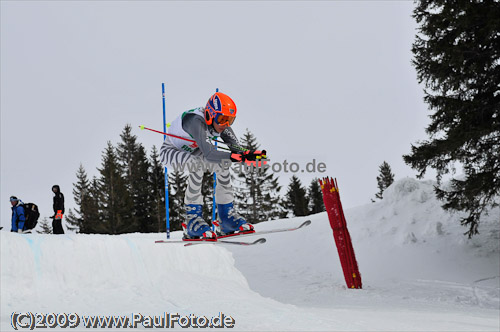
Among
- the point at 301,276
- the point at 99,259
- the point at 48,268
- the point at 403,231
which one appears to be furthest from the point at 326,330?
the point at 403,231

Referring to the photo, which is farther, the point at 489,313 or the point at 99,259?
the point at 489,313

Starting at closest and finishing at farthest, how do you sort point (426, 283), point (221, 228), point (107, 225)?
point (221, 228), point (426, 283), point (107, 225)

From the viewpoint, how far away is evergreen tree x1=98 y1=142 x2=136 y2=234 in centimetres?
2153

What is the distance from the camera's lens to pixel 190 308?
7.55m

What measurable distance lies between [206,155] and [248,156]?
39cm

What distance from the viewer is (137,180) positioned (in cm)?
2275

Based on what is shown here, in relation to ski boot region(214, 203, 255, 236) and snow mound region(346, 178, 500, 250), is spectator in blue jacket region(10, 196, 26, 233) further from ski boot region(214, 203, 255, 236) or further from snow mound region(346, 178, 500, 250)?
snow mound region(346, 178, 500, 250)

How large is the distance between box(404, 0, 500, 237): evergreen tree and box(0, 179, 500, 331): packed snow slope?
2808 millimetres

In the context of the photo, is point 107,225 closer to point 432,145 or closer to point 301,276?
point 301,276

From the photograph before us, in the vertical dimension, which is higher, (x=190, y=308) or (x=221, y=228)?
(x=221, y=228)

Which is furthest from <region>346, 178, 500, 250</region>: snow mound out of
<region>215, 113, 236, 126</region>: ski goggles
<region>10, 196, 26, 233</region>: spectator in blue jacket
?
<region>215, 113, 236, 126</region>: ski goggles

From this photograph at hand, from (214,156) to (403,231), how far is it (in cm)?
1466

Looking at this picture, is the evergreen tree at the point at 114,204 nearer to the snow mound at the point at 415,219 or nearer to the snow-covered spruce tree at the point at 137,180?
the snow-covered spruce tree at the point at 137,180

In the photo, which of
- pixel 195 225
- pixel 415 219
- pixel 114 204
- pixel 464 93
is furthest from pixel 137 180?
pixel 195 225
